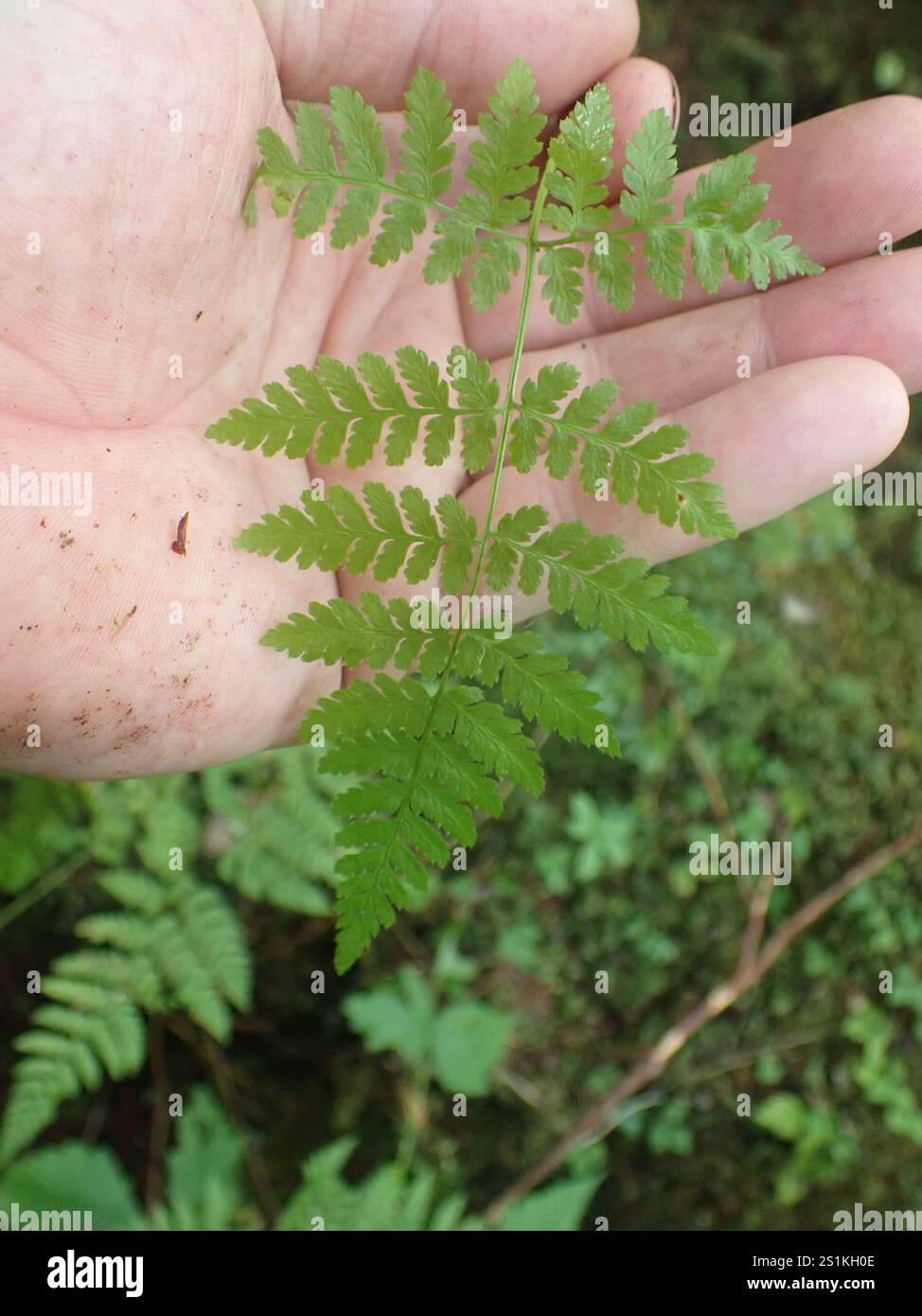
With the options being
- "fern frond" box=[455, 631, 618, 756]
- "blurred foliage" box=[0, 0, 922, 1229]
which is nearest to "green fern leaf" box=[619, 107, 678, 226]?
"fern frond" box=[455, 631, 618, 756]

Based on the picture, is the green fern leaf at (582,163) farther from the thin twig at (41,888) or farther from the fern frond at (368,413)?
the thin twig at (41,888)

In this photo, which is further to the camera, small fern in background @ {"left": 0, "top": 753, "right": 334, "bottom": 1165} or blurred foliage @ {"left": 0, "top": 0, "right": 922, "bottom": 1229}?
blurred foliage @ {"left": 0, "top": 0, "right": 922, "bottom": 1229}

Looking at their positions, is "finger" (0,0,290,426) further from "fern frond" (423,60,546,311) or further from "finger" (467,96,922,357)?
"finger" (467,96,922,357)

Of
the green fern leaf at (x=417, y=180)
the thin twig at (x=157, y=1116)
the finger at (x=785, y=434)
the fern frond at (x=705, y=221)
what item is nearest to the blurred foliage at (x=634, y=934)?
the thin twig at (x=157, y=1116)

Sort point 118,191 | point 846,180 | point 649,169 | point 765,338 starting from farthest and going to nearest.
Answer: point 765,338 < point 846,180 < point 649,169 < point 118,191

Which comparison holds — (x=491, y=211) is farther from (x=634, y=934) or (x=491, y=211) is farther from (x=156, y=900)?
(x=634, y=934)

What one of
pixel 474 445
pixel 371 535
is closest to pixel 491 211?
pixel 474 445
